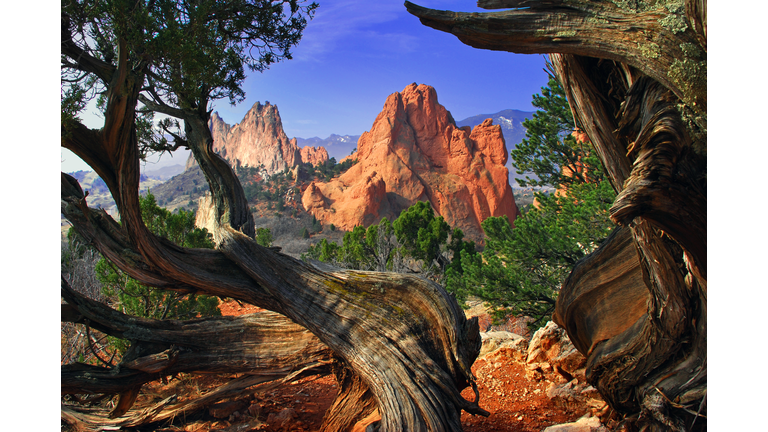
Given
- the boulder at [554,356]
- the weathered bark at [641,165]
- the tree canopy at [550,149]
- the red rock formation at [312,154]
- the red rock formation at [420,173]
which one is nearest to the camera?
the weathered bark at [641,165]

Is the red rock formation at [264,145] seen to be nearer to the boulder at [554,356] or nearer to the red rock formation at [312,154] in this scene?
the red rock formation at [312,154]

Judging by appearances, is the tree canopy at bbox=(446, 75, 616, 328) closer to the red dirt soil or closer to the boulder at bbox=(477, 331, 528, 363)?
the boulder at bbox=(477, 331, 528, 363)

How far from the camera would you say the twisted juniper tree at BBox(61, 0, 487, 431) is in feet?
10.3

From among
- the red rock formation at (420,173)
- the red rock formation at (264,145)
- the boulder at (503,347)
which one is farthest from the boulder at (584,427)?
the red rock formation at (264,145)

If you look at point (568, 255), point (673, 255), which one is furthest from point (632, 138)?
point (568, 255)

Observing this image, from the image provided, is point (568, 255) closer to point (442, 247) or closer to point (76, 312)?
point (76, 312)

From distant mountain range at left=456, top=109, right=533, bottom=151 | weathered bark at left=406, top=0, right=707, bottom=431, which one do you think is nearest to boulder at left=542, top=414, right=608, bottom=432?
weathered bark at left=406, top=0, right=707, bottom=431

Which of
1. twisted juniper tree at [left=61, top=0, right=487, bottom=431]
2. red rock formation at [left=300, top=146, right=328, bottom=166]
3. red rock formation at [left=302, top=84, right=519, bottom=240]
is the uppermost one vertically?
red rock formation at [left=300, top=146, right=328, bottom=166]

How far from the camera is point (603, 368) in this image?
3.38 meters

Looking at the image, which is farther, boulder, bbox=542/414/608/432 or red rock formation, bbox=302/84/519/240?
red rock formation, bbox=302/84/519/240

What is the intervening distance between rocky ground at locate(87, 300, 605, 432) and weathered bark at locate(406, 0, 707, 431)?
641 millimetres

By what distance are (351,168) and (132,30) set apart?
49.6 metres

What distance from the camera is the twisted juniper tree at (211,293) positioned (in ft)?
10.3

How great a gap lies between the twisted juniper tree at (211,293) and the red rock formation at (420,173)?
40828 mm
